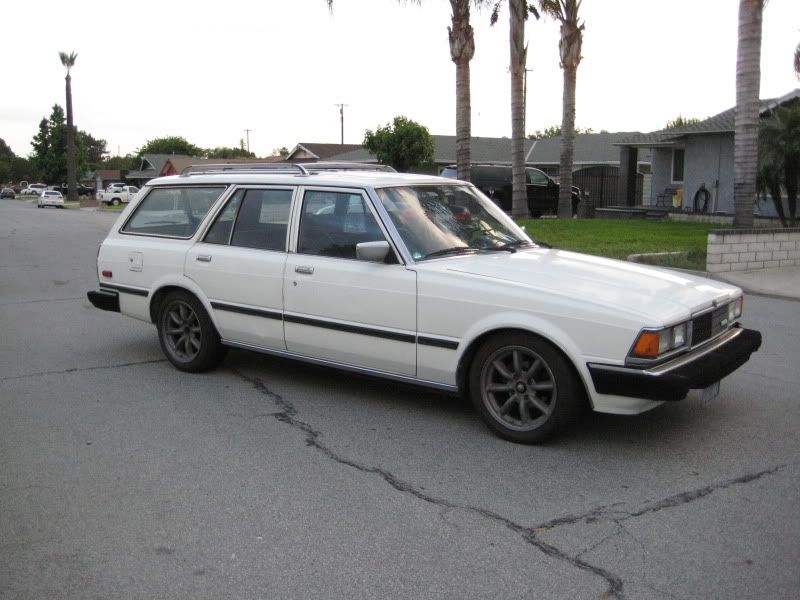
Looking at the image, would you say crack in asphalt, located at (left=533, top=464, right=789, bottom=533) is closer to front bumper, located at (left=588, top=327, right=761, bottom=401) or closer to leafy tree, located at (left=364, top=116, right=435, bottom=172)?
front bumper, located at (left=588, top=327, right=761, bottom=401)

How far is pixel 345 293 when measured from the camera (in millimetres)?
5793

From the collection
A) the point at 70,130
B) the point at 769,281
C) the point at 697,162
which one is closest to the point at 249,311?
the point at 769,281

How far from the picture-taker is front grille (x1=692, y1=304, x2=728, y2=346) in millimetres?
5151

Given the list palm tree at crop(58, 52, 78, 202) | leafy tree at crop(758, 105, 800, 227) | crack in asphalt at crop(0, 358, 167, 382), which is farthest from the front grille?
palm tree at crop(58, 52, 78, 202)

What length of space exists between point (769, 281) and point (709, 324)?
8.31 meters

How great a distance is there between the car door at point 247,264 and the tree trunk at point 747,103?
1159 centimetres

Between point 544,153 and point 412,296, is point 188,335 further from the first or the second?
point 544,153

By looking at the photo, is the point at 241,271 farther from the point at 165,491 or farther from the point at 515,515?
the point at 515,515

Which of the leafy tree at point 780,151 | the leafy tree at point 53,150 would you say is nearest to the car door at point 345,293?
the leafy tree at point 780,151

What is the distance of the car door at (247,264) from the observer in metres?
6.28

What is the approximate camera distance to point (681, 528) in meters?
4.02

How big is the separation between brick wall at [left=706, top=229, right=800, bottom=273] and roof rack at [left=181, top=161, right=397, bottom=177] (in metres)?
8.07

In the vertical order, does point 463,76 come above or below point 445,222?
above

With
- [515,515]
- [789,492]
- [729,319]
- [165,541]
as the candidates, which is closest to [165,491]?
[165,541]
